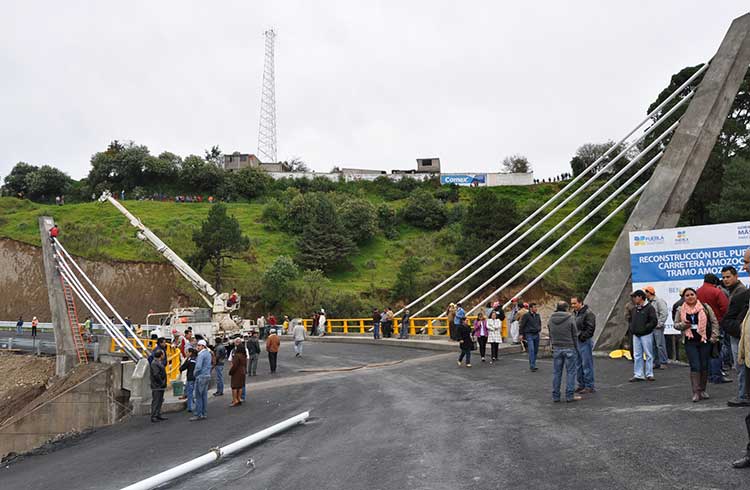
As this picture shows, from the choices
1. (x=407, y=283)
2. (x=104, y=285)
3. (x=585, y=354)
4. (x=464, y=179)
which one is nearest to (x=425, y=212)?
(x=464, y=179)

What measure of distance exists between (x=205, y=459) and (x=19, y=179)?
104 meters

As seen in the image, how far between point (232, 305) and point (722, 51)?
85.9ft

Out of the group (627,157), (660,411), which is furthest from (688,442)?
(627,157)

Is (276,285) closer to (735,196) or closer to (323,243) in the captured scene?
(323,243)

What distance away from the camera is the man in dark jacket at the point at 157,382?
49.2 ft

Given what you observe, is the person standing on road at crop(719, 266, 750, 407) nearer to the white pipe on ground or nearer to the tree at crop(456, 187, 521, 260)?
the white pipe on ground

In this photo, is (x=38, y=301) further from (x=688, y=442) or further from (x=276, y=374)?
(x=688, y=442)

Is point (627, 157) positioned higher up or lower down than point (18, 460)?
higher up

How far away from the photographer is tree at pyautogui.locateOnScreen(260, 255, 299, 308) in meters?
51.3

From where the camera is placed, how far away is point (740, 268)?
1470cm

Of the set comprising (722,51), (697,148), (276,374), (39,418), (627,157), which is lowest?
(39,418)

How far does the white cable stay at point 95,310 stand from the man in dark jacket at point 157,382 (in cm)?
612

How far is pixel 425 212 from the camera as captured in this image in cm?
7775

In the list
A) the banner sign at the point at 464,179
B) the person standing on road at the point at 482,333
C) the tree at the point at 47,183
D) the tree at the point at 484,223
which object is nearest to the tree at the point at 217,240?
the tree at the point at 484,223
